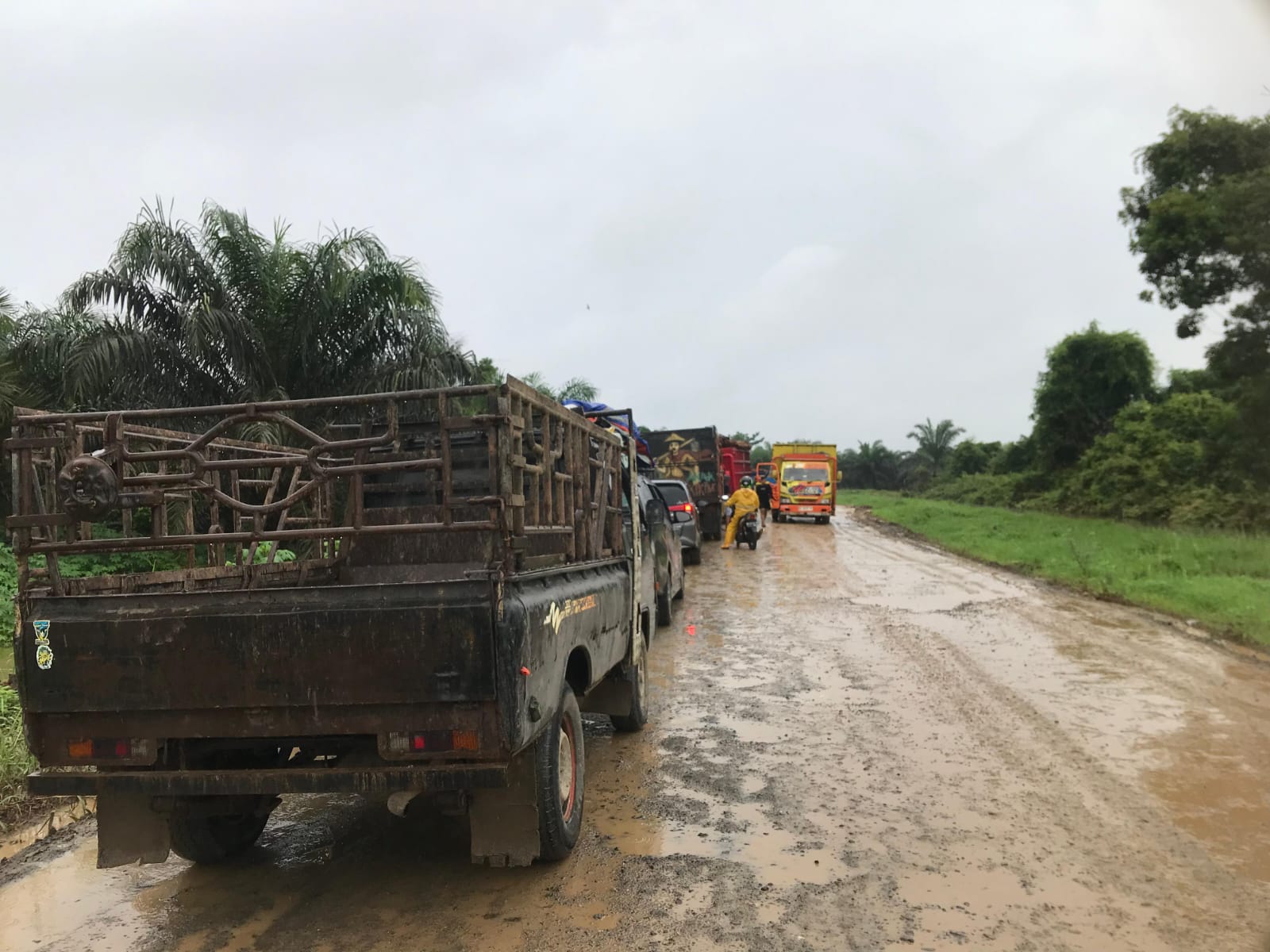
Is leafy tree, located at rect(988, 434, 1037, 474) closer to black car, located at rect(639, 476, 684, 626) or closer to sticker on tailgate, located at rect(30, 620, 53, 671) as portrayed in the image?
black car, located at rect(639, 476, 684, 626)

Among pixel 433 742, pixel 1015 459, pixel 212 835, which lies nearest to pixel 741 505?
pixel 212 835

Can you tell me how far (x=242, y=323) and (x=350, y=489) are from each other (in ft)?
32.5

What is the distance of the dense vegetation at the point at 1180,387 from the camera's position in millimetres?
17500

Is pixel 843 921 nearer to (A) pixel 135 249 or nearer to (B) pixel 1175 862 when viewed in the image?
(B) pixel 1175 862

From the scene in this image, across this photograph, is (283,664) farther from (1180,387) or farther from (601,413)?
(1180,387)

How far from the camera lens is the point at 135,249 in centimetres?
1318

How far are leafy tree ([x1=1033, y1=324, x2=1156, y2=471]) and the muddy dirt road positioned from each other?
3251 cm

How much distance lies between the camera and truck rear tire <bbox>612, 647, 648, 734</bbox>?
637 centimetres

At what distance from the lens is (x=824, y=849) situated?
14.6ft

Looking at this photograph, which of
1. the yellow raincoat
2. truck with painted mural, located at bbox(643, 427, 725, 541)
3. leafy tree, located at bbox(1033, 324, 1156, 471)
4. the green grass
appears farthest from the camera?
leafy tree, located at bbox(1033, 324, 1156, 471)

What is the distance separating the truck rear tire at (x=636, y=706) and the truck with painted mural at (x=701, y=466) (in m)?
15.4

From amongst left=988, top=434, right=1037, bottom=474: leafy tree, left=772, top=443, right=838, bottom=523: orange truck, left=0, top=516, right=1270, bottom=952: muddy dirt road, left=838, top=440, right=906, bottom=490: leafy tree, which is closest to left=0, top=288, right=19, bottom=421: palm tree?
left=0, top=516, right=1270, bottom=952: muddy dirt road

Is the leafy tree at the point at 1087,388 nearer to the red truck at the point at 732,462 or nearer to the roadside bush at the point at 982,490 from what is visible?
the roadside bush at the point at 982,490

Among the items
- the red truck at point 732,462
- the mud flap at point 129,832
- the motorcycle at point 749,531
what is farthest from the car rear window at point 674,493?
the mud flap at point 129,832
